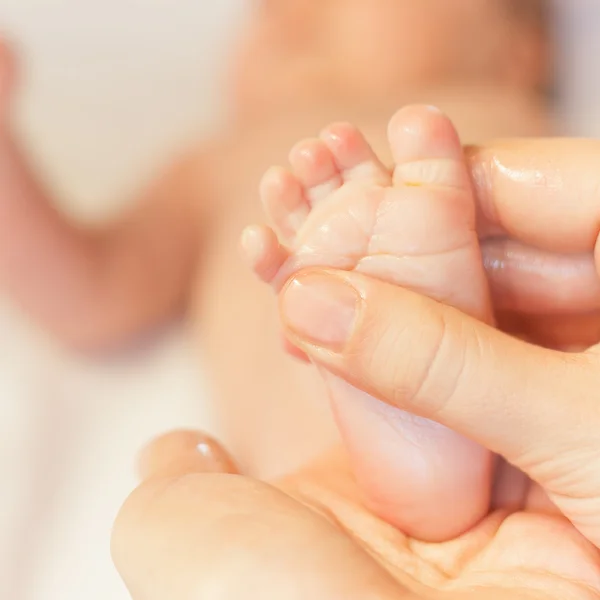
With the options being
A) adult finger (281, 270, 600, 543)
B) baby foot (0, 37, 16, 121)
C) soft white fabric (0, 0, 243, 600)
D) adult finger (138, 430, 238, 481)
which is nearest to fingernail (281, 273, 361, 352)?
adult finger (281, 270, 600, 543)

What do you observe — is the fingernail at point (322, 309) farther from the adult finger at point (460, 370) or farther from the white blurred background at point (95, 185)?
the white blurred background at point (95, 185)

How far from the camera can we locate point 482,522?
524mm

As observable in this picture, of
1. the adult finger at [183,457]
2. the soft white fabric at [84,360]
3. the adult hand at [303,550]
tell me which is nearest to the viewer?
the adult hand at [303,550]

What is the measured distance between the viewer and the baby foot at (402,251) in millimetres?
471

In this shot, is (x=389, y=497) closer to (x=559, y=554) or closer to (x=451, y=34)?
(x=559, y=554)

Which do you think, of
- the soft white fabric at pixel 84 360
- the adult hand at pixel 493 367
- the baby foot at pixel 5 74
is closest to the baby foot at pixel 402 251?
the adult hand at pixel 493 367

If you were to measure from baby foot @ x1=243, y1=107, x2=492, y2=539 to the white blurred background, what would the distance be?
0.79ft

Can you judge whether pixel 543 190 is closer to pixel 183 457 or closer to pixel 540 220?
pixel 540 220

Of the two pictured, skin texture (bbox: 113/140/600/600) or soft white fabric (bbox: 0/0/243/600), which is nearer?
skin texture (bbox: 113/140/600/600)

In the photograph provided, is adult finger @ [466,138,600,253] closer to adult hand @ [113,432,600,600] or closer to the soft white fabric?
adult hand @ [113,432,600,600]

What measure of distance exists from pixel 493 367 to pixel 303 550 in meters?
0.14

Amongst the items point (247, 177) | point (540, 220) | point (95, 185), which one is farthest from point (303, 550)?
point (95, 185)

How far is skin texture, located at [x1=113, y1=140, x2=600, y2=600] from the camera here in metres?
0.41

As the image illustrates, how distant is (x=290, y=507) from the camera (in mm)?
444
